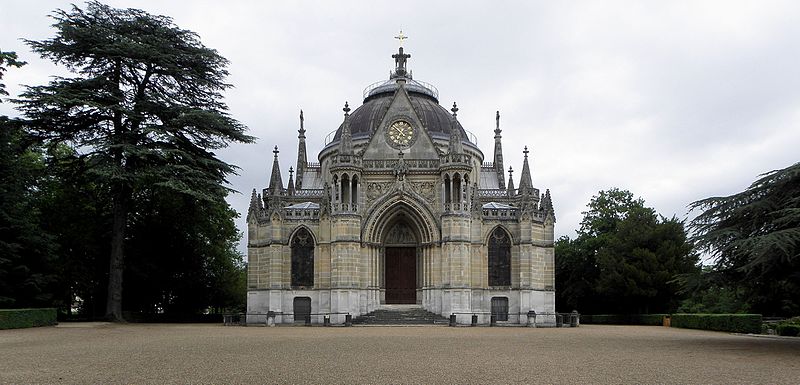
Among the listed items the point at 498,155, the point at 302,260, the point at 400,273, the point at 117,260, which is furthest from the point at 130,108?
the point at 498,155

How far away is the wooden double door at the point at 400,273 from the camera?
40.8 m

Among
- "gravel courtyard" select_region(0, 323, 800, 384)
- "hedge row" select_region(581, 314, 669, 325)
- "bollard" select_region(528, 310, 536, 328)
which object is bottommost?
"hedge row" select_region(581, 314, 669, 325)

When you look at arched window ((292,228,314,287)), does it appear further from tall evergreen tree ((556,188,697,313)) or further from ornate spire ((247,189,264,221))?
tall evergreen tree ((556,188,697,313))

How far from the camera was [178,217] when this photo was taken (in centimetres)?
3997

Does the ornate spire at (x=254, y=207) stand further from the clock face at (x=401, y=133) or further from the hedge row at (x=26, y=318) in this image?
the hedge row at (x=26, y=318)

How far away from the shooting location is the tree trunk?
32625 millimetres

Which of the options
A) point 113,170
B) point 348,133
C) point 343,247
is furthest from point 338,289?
point 113,170

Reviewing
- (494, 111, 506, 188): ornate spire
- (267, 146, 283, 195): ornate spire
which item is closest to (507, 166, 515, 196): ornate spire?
(494, 111, 506, 188): ornate spire

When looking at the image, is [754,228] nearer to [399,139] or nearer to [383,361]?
[383,361]

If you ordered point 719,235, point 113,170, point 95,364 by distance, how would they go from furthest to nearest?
1. point 113,170
2. point 719,235
3. point 95,364

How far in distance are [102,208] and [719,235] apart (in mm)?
30784

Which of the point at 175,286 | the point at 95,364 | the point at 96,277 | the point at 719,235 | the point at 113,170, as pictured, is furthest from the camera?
the point at 175,286

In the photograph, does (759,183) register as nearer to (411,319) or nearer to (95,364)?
(95,364)

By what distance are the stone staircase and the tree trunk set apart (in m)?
11.1
